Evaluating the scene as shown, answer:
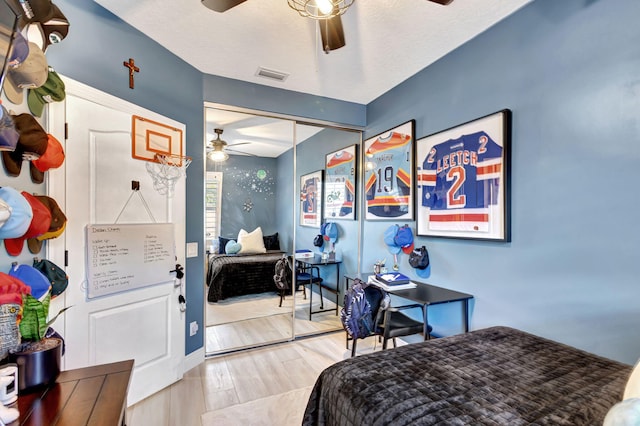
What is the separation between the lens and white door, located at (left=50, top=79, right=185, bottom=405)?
1.81 meters

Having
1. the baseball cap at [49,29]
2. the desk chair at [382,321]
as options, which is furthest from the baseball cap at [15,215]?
the desk chair at [382,321]

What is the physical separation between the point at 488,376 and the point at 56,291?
2252 mm

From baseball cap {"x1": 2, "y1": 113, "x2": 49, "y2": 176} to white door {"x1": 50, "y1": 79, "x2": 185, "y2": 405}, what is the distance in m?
0.31

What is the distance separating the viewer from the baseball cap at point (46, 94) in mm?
1527

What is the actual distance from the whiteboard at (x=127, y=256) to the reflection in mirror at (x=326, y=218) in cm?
166

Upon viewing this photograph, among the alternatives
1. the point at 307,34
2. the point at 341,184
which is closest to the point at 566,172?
the point at 307,34

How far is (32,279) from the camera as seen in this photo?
1347mm

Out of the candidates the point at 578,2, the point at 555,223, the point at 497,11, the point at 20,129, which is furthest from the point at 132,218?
the point at 578,2

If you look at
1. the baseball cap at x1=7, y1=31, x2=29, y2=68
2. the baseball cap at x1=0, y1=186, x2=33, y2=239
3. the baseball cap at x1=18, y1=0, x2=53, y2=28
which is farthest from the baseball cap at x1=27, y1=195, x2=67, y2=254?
the baseball cap at x1=18, y1=0, x2=53, y2=28

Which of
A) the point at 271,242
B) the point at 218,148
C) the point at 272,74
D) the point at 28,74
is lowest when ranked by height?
the point at 271,242

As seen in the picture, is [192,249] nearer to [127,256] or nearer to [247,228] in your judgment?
[127,256]

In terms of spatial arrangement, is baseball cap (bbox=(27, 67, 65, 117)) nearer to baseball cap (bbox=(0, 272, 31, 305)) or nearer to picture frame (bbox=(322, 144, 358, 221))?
baseball cap (bbox=(0, 272, 31, 305))

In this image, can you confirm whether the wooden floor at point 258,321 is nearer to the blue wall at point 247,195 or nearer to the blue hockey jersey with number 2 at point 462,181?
the blue wall at point 247,195

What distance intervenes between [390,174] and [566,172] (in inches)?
65.1
